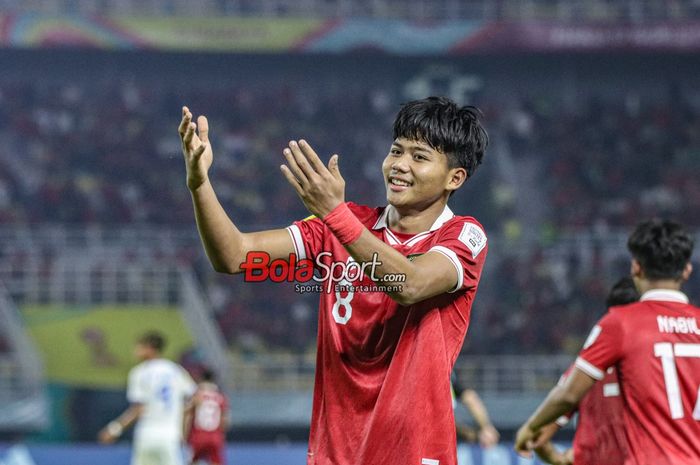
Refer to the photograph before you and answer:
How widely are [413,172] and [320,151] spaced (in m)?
19.3

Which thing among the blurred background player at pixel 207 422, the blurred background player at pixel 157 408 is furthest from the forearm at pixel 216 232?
the blurred background player at pixel 207 422

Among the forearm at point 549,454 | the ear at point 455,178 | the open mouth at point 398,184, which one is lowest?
the forearm at point 549,454

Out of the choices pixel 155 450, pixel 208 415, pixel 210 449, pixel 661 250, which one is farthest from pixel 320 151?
pixel 661 250

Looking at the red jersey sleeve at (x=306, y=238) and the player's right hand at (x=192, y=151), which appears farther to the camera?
the red jersey sleeve at (x=306, y=238)

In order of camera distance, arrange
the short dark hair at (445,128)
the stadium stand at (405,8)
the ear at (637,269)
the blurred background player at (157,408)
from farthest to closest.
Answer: the stadium stand at (405,8) → the blurred background player at (157,408) → the ear at (637,269) → the short dark hair at (445,128)

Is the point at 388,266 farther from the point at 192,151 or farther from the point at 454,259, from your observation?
the point at 192,151

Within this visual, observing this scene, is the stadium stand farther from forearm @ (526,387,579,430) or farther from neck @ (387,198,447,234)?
neck @ (387,198,447,234)

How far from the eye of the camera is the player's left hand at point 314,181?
298cm

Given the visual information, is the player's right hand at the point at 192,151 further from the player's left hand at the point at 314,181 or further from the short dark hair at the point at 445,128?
the short dark hair at the point at 445,128

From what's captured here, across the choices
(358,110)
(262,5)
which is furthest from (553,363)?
(262,5)

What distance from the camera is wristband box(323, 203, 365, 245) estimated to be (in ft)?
9.81

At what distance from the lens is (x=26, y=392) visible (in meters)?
16.3

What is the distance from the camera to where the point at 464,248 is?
11.1 feet

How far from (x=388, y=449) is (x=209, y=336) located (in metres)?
14.4
